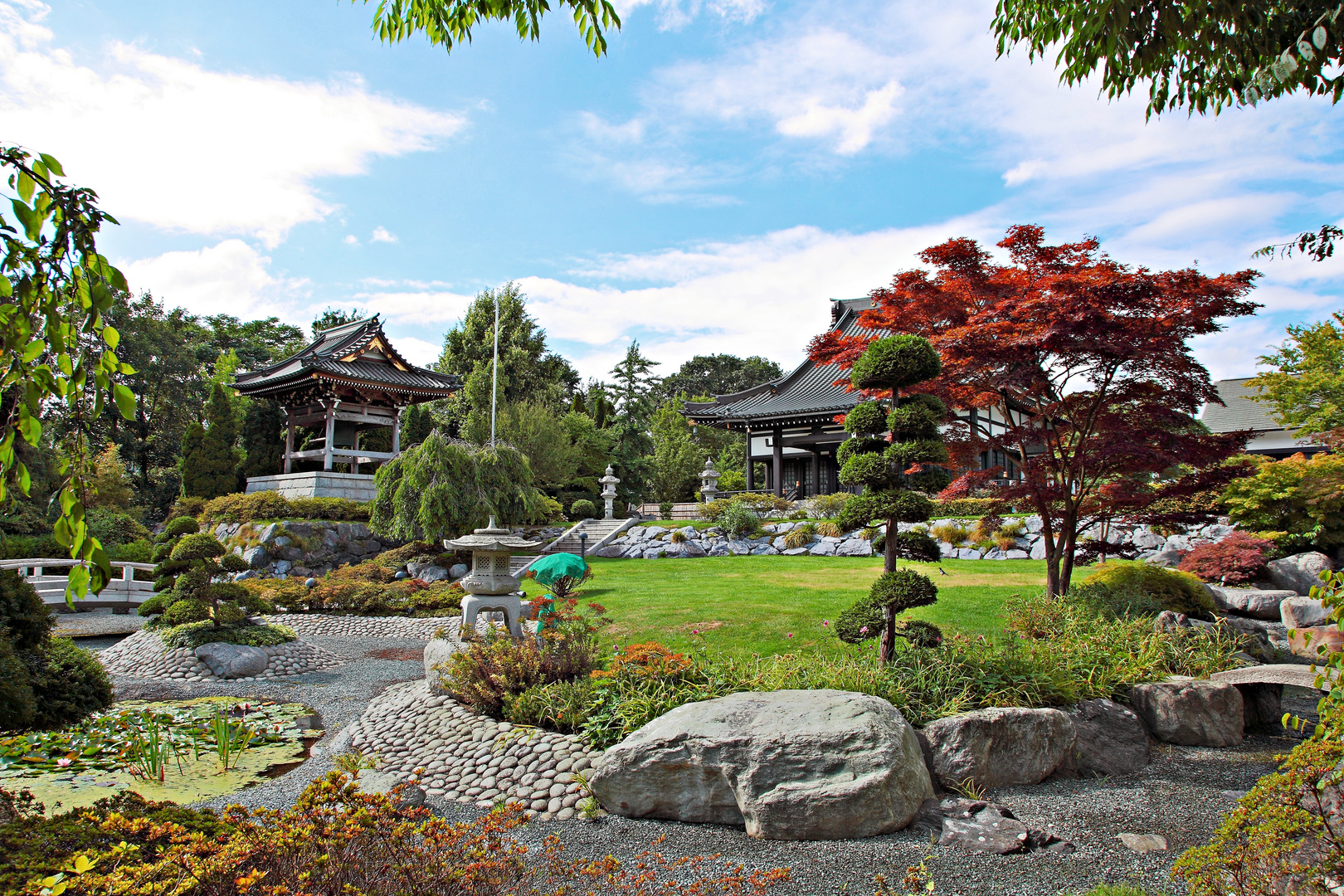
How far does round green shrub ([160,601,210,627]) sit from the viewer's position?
380 inches

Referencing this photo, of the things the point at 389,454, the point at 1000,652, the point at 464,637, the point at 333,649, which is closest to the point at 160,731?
the point at 464,637

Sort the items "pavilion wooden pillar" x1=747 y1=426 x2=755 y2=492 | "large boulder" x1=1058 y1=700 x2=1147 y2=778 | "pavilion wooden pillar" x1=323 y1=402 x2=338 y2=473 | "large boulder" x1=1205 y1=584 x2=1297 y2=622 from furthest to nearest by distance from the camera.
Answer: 1. "pavilion wooden pillar" x1=747 y1=426 x2=755 y2=492
2. "pavilion wooden pillar" x1=323 y1=402 x2=338 y2=473
3. "large boulder" x1=1205 y1=584 x2=1297 y2=622
4. "large boulder" x1=1058 y1=700 x2=1147 y2=778

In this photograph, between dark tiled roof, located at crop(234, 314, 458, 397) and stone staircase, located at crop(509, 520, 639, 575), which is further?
dark tiled roof, located at crop(234, 314, 458, 397)

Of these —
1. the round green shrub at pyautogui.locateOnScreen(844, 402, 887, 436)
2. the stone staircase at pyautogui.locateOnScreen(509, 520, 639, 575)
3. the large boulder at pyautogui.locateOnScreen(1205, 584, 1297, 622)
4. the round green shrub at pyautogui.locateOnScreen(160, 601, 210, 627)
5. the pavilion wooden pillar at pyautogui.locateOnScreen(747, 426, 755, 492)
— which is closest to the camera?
the round green shrub at pyautogui.locateOnScreen(844, 402, 887, 436)

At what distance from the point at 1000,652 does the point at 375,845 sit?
483cm

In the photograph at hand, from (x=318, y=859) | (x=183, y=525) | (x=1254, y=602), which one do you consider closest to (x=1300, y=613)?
(x=1254, y=602)

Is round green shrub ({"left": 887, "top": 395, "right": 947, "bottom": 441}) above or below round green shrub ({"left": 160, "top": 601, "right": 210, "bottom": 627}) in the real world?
above

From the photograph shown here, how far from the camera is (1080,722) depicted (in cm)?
503

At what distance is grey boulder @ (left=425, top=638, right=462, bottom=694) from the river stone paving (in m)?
0.20


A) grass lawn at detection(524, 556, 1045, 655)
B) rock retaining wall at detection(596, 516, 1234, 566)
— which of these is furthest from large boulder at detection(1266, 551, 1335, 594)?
grass lawn at detection(524, 556, 1045, 655)

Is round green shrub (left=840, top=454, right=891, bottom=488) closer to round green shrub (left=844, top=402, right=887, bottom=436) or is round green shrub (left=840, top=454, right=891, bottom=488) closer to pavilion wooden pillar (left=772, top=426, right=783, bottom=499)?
round green shrub (left=844, top=402, right=887, bottom=436)

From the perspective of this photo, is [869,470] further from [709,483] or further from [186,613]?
[709,483]

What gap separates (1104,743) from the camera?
4.99m

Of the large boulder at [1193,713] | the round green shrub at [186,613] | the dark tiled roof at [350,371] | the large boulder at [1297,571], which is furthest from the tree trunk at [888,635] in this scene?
the dark tiled roof at [350,371]
